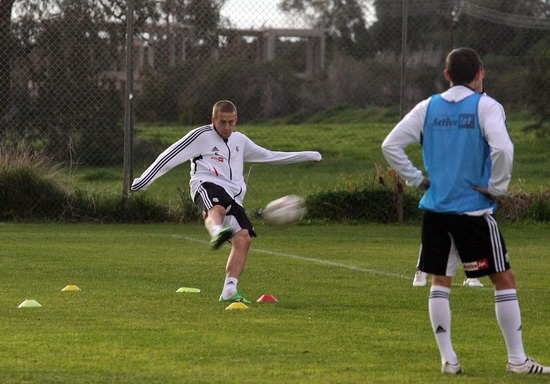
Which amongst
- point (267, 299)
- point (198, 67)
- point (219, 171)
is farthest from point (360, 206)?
point (267, 299)

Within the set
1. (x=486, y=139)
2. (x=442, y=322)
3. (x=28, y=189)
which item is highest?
(x=486, y=139)

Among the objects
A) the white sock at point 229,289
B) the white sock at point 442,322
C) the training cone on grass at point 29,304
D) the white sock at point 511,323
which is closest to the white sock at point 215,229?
the white sock at point 229,289

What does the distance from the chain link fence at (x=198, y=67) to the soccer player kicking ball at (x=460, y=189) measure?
10992mm

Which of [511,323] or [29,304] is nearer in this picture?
[511,323]

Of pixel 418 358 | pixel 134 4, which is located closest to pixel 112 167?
pixel 134 4

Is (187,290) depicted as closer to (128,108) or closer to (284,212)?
(284,212)

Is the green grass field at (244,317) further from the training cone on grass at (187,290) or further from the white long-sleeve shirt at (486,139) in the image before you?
the white long-sleeve shirt at (486,139)

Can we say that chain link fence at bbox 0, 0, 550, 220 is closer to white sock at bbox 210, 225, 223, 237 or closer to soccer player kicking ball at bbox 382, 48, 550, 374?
white sock at bbox 210, 225, 223, 237

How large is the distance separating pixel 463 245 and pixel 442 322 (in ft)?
1.49

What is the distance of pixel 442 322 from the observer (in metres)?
6.62

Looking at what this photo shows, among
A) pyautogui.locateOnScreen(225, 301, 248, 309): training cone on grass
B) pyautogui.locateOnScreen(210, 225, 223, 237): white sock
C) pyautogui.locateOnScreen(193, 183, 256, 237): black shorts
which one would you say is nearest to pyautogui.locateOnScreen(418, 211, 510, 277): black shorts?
pyautogui.locateOnScreen(225, 301, 248, 309): training cone on grass

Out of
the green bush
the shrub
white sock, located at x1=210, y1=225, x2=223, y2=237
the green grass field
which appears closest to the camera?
the green grass field

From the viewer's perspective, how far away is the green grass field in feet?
21.4

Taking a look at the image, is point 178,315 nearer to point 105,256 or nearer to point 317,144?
point 105,256
